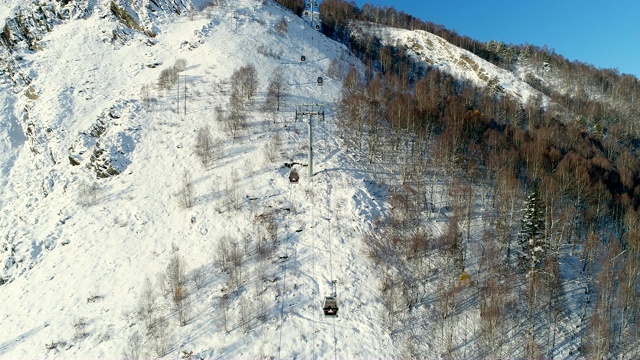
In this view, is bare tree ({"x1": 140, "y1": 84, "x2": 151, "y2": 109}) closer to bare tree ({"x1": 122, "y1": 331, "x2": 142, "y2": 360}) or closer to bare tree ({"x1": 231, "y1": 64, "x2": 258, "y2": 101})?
bare tree ({"x1": 231, "y1": 64, "x2": 258, "y2": 101})

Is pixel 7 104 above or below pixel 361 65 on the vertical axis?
below

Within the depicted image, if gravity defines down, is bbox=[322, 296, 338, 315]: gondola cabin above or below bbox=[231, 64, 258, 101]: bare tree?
below

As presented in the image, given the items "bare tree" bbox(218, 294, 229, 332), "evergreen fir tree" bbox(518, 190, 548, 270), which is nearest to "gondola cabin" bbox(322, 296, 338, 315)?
"bare tree" bbox(218, 294, 229, 332)

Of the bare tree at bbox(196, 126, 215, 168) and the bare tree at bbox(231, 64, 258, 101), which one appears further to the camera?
the bare tree at bbox(231, 64, 258, 101)

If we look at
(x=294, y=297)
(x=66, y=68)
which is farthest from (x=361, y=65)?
(x=294, y=297)

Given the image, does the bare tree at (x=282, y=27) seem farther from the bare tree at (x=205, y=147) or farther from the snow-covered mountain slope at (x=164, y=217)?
the bare tree at (x=205, y=147)

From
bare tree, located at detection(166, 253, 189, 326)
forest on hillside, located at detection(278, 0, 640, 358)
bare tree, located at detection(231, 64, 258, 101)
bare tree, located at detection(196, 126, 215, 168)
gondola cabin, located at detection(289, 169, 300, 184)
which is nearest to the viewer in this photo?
bare tree, located at detection(166, 253, 189, 326)

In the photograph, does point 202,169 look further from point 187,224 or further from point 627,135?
point 627,135
